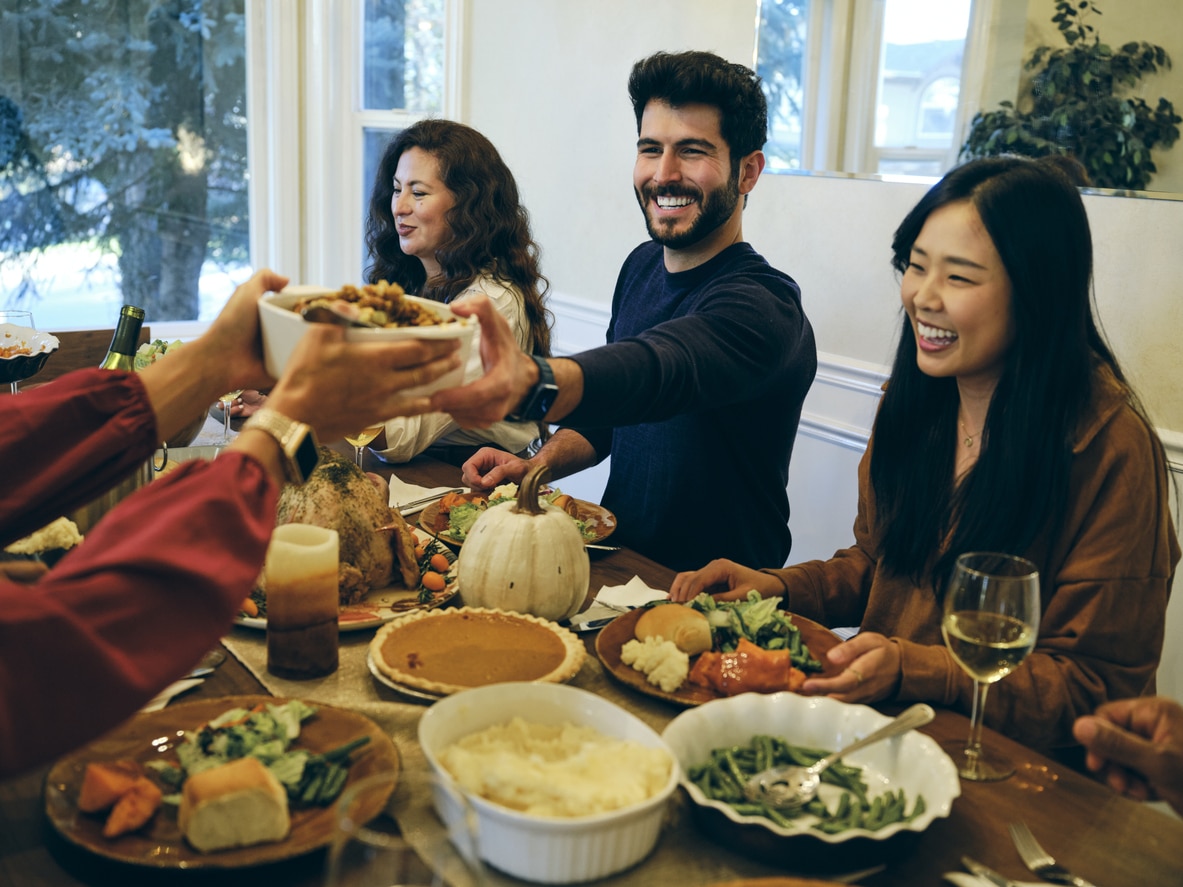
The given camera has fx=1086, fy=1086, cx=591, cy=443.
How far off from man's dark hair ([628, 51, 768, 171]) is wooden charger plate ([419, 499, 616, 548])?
0.83 metres

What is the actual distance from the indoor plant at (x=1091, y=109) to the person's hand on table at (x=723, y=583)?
1360 mm

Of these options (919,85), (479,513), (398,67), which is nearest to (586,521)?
(479,513)

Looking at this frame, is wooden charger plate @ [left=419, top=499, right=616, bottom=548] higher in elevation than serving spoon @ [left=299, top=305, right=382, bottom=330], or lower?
lower

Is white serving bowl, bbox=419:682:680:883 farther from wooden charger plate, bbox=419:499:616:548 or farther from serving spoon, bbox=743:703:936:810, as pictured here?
wooden charger plate, bbox=419:499:616:548

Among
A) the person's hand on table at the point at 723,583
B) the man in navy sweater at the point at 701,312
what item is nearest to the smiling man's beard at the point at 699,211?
the man in navy sweater at the point at 701,312

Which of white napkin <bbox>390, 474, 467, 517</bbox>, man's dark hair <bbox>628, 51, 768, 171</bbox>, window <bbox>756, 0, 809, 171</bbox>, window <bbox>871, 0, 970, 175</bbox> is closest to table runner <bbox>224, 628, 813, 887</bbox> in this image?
white napkin <bbox>390, 474, 467, 517</bbox>

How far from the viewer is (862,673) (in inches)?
51.9

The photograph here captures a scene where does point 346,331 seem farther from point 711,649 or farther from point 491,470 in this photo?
point 491,470

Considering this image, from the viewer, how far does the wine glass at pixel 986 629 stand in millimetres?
1195

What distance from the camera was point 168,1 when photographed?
439 cm

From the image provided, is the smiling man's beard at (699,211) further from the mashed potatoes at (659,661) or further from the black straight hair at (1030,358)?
the mashed potatoes at (659,661)

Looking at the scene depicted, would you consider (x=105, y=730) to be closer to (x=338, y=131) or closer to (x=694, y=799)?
(x=694, y=799)

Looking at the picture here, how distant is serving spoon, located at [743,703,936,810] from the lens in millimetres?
1068

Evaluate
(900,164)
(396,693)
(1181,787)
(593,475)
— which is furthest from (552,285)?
(1181,787)
